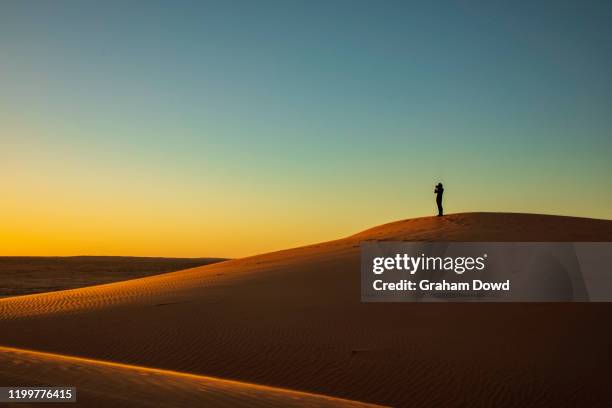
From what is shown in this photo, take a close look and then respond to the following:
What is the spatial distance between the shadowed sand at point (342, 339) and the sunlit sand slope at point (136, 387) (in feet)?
6.23

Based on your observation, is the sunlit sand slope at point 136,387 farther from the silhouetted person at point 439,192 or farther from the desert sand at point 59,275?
the desert sand at point 59,275

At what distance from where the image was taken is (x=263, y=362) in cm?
1042

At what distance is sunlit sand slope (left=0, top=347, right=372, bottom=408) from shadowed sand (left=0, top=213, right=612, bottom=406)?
1897 millimetres

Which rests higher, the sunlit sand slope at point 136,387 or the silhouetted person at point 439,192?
the silhouetted person at point 439,192

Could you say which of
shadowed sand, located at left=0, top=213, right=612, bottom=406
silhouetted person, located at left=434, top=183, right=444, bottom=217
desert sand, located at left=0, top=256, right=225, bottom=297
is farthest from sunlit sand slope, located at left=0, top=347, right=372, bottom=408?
desert sand, located at left=0, top=256, right=225, bottom=297

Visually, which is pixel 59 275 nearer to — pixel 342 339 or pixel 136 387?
pixel 342 339

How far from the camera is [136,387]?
6.84m

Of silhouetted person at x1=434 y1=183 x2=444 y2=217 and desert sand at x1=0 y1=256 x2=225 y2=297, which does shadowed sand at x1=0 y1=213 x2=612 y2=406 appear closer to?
silhouetted person at x1=434 y1=183 x2=444 y2=217

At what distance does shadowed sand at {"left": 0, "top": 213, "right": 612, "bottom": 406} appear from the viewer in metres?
9.33

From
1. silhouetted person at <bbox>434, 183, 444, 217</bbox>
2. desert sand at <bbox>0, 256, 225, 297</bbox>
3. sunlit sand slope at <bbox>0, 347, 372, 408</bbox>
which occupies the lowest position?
sunlit sand slope at <bbox>0, 347, 372, 408</bbox>

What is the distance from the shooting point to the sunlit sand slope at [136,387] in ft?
20.5

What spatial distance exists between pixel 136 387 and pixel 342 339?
18.1 ft

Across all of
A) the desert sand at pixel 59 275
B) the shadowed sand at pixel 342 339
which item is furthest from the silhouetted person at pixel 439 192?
the desert sand at pixel 59 275

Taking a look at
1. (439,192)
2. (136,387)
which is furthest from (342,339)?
(439,192)
